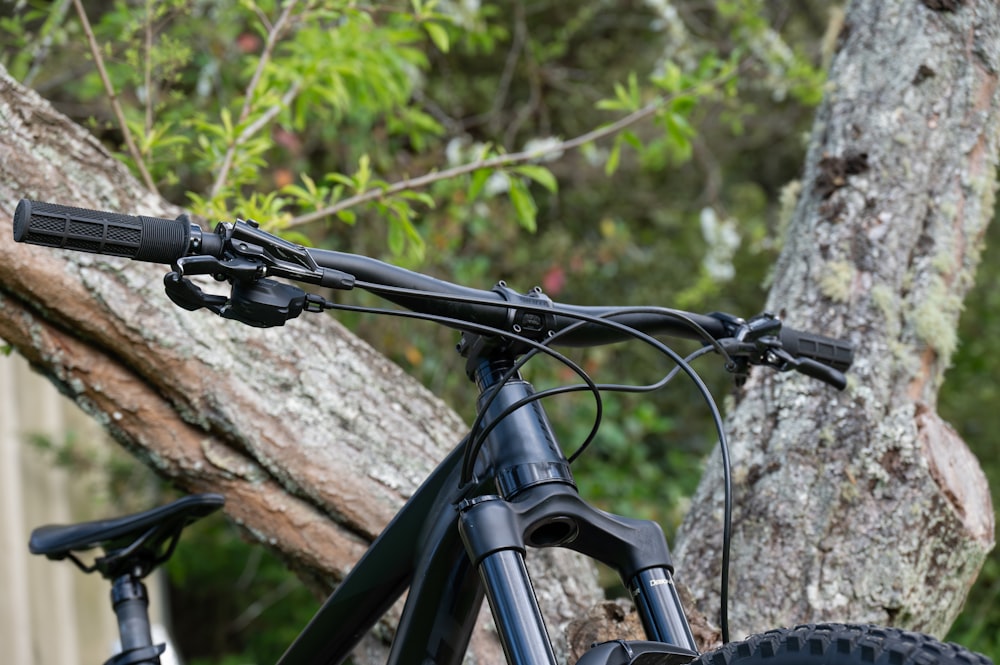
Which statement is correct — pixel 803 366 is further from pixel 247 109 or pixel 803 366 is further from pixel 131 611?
pixel 247 109

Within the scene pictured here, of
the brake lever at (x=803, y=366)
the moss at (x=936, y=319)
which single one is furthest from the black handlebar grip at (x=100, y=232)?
the moss at (x=936, y=319)

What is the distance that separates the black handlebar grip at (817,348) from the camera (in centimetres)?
140

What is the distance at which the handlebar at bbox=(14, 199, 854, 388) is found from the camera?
0.93 metres

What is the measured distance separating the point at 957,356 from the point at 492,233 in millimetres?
2054

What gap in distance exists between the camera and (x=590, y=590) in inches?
73.4

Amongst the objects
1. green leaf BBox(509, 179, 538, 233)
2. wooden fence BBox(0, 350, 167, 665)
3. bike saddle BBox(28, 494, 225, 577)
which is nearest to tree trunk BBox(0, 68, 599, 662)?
bike saddle BBox(28, 494, 225, 577)

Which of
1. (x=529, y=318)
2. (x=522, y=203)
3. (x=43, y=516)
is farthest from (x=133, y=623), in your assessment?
(x=43, y=516)

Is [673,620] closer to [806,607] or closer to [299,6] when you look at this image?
[806,607]

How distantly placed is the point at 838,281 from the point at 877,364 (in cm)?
19

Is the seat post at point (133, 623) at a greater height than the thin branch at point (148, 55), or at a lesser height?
lesser

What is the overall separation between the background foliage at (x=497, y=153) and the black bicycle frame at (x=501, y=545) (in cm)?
91

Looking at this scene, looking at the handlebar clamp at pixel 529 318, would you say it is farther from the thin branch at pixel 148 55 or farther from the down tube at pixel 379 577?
the thin branch at pixel 148 55

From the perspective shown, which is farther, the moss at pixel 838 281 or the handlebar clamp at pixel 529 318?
the moss at pixel 838 281

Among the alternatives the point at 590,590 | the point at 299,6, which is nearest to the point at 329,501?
the point at 590,590
